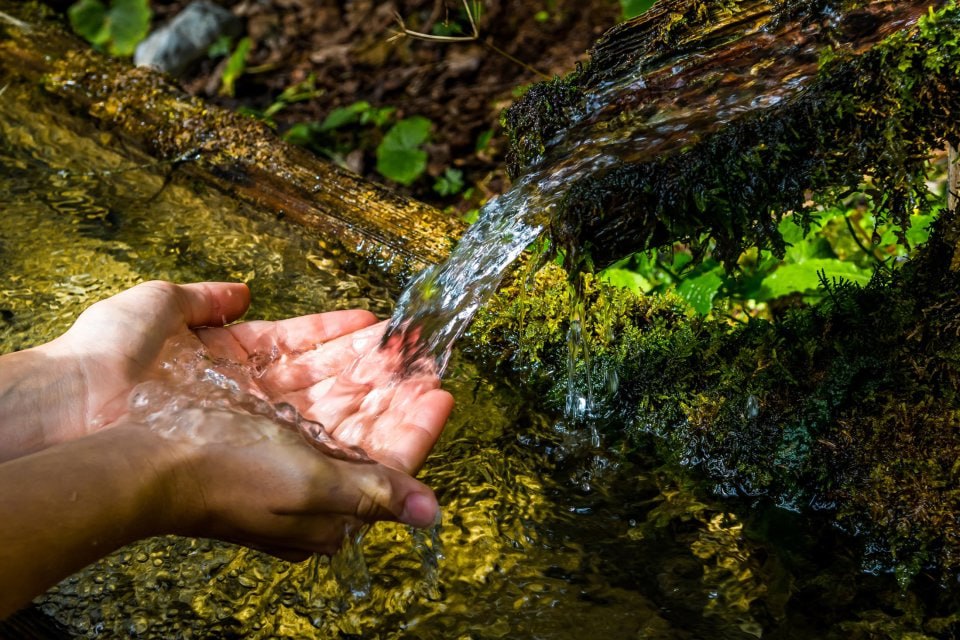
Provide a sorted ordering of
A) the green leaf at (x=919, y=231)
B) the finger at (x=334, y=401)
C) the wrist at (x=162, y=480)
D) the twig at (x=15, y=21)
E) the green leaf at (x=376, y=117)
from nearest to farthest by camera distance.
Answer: the wrist at (x=162, y=480) → the finger at (x=334, y=401) → the green leaf at (x=919, y=231) → the twig at (x=15, y=21) → the green leaf at (x=376, y=117)

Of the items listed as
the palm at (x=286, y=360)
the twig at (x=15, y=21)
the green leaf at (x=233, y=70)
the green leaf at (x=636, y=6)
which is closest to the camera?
the palm at (x=286, y=360)

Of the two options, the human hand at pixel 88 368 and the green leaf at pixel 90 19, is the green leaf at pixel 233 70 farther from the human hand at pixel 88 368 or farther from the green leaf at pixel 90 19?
the human hand at pixel 88 368

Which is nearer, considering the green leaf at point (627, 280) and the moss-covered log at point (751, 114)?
the moss-covered log at point (751, 114)

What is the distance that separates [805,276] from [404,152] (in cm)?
276

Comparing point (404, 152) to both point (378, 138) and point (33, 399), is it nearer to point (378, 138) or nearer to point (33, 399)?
point (378, 138)

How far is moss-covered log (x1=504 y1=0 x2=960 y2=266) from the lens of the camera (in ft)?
6.67

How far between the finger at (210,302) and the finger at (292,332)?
0.19 ft

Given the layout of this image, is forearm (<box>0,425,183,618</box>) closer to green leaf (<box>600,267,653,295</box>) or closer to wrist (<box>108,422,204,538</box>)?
wrist (<box>108,422,204,538</box>)

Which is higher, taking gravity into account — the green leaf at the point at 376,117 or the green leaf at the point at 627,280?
the green leaf at the point at 376,117

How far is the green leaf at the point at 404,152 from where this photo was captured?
5000 millimetres

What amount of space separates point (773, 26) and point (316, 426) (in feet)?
5.70

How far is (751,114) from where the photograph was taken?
219 cm

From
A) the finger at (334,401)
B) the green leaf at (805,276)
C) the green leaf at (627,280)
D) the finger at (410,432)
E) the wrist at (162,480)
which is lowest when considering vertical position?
the wrist at (162,480)

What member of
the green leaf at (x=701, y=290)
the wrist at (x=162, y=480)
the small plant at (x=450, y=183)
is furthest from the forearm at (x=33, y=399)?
the small plant at (x=450, y=183)
